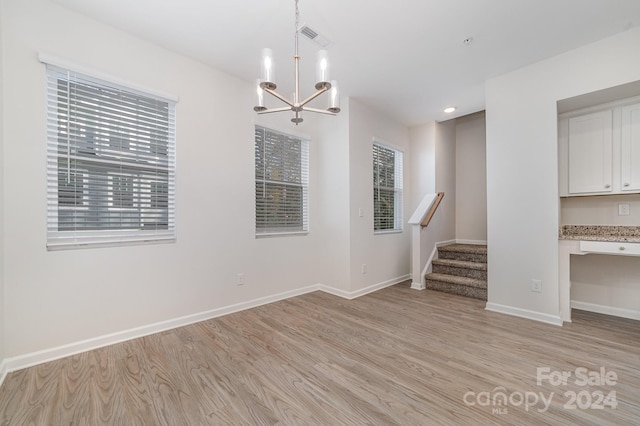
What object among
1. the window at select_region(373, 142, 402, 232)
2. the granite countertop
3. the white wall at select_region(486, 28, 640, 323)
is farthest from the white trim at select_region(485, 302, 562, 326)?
the window at select_region(373, 142, 402, 232)

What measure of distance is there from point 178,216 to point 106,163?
742 mm

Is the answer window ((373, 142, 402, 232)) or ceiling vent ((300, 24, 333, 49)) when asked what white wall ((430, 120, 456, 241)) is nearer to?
window ((373, 142, 402, 232))

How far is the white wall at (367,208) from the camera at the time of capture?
3693 millimetres

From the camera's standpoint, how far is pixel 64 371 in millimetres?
1910

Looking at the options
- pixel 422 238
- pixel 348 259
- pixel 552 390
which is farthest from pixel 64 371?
pixel 422 238

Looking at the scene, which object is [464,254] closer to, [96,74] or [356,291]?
[356,291]

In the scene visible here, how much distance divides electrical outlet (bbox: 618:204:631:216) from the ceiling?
1.75 m

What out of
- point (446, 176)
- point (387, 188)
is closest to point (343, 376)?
point (387, 188)

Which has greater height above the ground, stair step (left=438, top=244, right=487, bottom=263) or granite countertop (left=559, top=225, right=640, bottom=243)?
granite countertop (left=559, top=225, right=640, bottom=243)

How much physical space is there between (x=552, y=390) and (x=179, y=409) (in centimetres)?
233

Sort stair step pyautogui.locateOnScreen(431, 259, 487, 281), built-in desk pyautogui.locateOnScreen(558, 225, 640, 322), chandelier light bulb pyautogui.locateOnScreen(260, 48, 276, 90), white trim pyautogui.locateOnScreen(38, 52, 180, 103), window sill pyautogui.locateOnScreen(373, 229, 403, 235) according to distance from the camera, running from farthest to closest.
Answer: window sill pyautogui.locateOnScreen(373, 229, 403, 235), stair step pyautogui.locateOnScreen(431, 259, 487, 281), built-in desk pyautogui.locateOnScreen(558, 225, 640, 322), white trim pyautogui.locateOnScreen(38, 52, 180, 103), chandelier light bulb pyautogui.locateOnScreen(260, 48, 276, 90)

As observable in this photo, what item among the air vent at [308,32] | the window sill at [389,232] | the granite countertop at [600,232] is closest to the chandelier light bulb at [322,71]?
the air vent at [308,32]

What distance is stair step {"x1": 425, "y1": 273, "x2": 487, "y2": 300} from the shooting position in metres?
3.59

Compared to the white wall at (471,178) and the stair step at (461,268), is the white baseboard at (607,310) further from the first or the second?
the white wall at (471,178)
